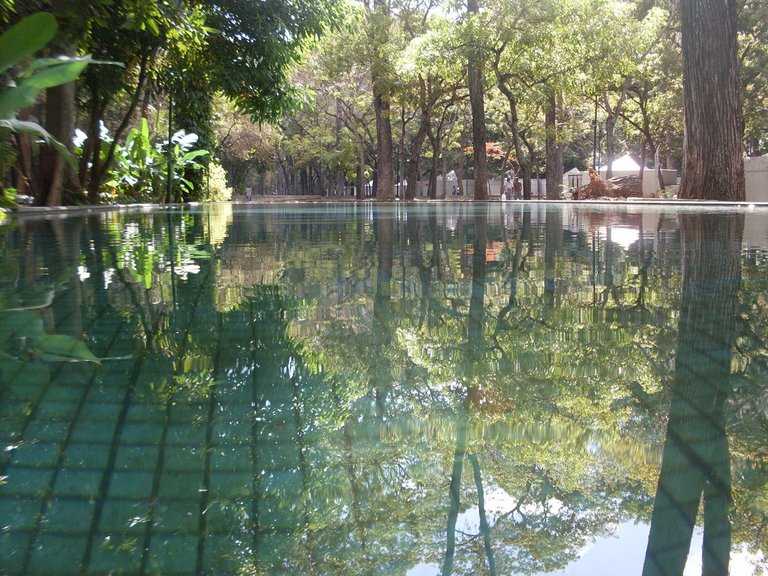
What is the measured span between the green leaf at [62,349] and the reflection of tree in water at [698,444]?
1.53 metres

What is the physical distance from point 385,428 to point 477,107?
24085mm

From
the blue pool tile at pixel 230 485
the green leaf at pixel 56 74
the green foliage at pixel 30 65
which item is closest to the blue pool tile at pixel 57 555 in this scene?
the blue pool tile at pixel 230 485

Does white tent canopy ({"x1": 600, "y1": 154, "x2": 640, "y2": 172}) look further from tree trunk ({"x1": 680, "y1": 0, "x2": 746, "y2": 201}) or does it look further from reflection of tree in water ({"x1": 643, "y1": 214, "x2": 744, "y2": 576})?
reflection of tree in water ({"x1": 643, "y1": 214, "x2": 744, "y2": 576})

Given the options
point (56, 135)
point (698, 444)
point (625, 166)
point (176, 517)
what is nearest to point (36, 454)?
point (176, 517)

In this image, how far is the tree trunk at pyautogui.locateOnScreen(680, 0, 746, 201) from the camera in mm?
13594

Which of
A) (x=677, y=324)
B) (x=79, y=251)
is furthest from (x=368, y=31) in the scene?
(x=677, y=324)

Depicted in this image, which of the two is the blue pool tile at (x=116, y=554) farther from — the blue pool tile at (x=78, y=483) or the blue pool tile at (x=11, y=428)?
the blue pool tile at (x=11, y=428)

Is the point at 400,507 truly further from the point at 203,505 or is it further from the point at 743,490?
the point at 743,490

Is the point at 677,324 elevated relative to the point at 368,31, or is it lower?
lower

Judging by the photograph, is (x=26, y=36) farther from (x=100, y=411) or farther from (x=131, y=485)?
(x=131, y=485)

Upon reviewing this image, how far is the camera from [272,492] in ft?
4.31

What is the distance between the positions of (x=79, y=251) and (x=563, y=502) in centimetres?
476

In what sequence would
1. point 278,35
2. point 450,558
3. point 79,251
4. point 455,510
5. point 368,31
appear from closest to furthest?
1. point 450,558
2. point 455,510
3. point 79,251
4. point 278,35
5. point 368,31

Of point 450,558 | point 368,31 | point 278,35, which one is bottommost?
point 450,558
